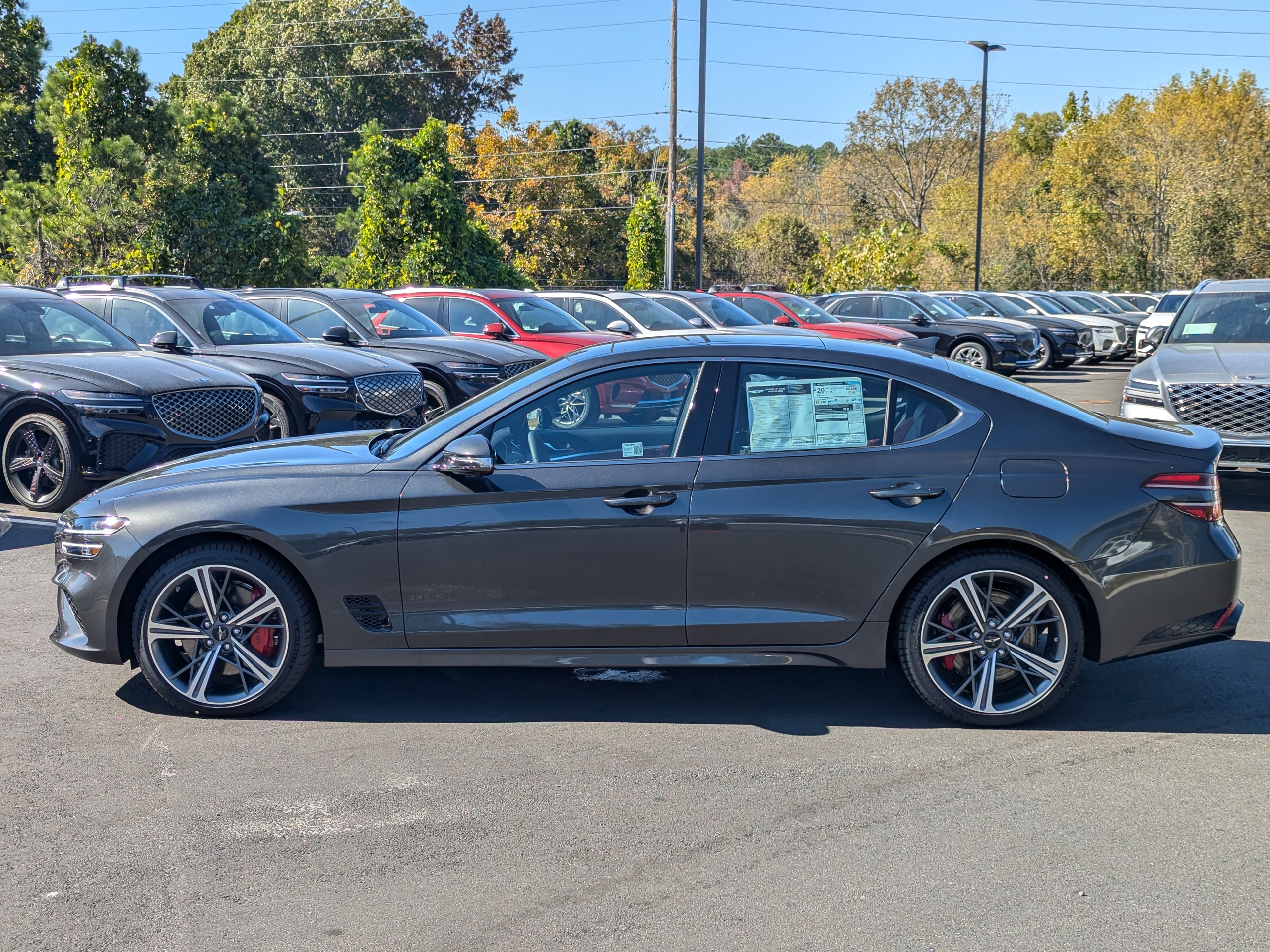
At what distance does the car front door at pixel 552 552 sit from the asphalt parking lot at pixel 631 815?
44 cm

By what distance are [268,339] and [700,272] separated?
19.4 meters

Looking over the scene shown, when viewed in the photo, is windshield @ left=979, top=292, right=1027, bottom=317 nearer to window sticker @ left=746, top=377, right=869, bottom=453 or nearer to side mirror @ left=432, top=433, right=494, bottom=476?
window sticker @ left=746, top=377, right=869, bottom=453

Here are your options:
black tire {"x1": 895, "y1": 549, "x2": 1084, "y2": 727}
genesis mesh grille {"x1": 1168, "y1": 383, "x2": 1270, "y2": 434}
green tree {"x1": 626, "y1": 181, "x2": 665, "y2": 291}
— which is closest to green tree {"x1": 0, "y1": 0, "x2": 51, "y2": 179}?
green tree {"x1": 626, "y1": 181, "x2": 665, "y2": 291}

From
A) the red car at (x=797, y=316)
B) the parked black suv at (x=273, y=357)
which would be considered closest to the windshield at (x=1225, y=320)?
the parked black suv at (x=273, y=357)

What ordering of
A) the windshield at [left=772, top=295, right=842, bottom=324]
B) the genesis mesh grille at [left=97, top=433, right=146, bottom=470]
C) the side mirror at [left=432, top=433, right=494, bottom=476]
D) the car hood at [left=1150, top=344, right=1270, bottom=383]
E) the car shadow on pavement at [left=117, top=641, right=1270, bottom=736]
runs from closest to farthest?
the side mirror at [left=432, top=433, right=494, bottom=476]
the car shadow on pavement at [left=117, top=641, right=1270, bottom=736]
the genesis mesh grille at [left=97, top=433, right=146, bottom=470]
the car hood at [left=1150, top=344, right=1270, bottom=383]
the windshield at [left=772, top=295, right=842, bottom=324]

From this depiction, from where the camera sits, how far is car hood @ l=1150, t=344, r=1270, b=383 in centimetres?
993

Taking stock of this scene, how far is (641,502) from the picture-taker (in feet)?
16.1

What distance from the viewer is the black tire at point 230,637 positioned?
16.4ft

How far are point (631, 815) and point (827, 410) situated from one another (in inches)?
73.7

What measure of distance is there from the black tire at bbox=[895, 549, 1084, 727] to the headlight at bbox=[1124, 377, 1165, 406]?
5.91 metres

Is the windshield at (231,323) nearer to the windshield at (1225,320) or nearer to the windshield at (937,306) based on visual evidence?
the windshield at (1225,320)

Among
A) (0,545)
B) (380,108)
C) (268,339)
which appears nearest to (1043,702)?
(0,545)

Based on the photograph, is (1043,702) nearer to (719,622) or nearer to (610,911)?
(719,622)

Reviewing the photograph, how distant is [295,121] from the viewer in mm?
65812
